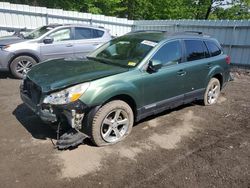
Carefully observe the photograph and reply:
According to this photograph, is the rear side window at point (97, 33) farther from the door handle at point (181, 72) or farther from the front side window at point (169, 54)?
the door handle at point (181, 72)

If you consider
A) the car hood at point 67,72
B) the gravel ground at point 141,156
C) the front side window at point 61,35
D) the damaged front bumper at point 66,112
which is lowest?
the gravel ground at point 141,156

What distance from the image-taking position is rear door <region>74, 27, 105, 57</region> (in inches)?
345

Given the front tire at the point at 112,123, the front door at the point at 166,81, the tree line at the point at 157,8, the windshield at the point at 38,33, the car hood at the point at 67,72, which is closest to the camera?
the car hood at the point at 67,72

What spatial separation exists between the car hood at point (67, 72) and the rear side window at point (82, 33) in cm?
419

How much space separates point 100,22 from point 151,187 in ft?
37.1

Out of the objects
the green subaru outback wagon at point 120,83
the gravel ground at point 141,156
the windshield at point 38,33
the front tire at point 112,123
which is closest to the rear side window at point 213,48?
the green subaru outback wagon at point 120,83

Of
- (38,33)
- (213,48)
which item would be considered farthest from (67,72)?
(38,33)

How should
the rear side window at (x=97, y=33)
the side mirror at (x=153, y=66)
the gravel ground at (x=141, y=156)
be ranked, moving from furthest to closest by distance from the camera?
the rear side window at (x=97, y=33) < the side mirror at (x=153, y=66) < the gravel ground at (x=141, y=156)

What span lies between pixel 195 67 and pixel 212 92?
1.24 meters

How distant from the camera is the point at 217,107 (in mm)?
6328

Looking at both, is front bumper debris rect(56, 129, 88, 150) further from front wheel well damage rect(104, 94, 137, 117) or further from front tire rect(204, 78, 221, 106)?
front tire rect(204, 78, 221, 106)

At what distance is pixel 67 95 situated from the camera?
12.0 feet

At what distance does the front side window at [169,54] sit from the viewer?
470 centimetres

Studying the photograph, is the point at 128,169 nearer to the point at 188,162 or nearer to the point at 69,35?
the point at 188,162
